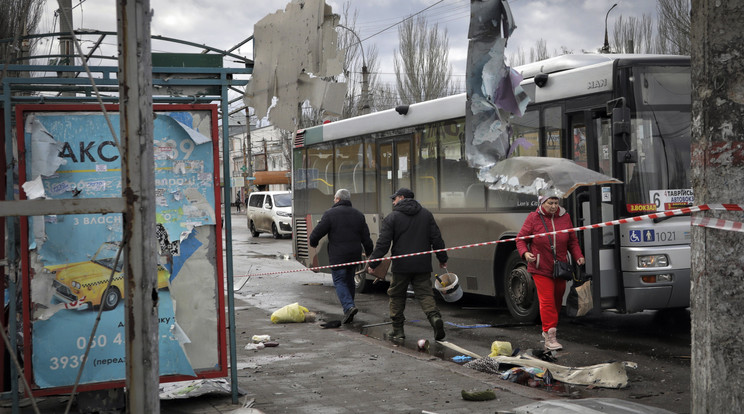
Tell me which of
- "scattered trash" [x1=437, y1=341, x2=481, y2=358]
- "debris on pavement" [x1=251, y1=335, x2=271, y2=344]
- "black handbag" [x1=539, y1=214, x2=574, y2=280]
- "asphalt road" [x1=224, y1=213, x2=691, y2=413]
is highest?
"black handbag" [x1=539, y1=214, x2=574, y2=280]

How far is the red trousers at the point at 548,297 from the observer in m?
8.68

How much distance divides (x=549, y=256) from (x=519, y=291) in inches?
87.8

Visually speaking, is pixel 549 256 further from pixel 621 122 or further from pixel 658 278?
pixel 621 122

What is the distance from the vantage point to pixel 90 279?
19.0 feet

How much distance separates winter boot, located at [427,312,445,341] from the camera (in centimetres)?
962

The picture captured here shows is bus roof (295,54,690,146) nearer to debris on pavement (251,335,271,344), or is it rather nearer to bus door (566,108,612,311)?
bus door (566,108,612,311)

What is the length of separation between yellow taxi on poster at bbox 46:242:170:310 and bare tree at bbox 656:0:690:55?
28.9 m

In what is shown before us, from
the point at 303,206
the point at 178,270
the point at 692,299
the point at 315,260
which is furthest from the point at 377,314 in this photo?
the point at 692,299

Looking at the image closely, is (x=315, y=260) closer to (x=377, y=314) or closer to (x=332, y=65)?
(x=377, y=314)

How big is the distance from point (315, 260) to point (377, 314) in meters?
3.88

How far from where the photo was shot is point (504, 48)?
707 centimetres

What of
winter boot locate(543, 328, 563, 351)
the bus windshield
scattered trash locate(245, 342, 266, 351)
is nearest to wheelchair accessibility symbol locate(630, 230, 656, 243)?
the bus windshield

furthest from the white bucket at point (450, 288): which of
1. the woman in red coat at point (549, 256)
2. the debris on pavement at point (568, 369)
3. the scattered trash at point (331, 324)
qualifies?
the debris on pavement at point (568, 369)

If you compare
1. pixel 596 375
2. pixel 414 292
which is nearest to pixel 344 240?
pixel 414 292
